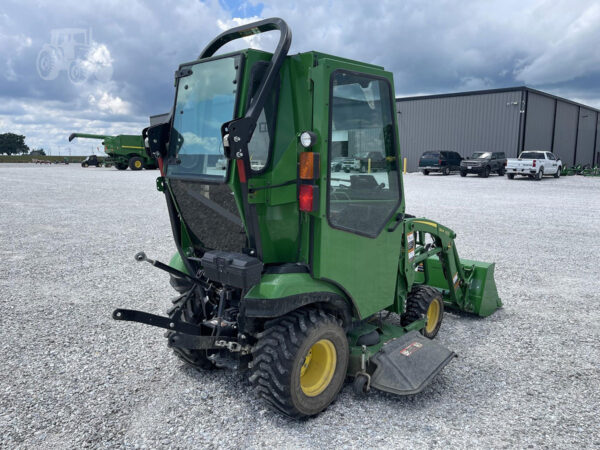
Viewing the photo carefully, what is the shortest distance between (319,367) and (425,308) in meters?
1.51

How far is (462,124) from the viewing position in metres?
37.4

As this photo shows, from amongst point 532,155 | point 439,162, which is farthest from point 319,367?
point 439,162

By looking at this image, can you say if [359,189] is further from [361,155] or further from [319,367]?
[319,367]

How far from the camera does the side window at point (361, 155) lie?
3301mm

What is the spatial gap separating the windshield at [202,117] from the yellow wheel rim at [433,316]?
2704mm

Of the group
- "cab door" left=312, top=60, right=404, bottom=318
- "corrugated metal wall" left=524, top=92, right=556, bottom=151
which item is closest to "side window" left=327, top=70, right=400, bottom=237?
"cab door" left=312, top=60, right=404, bottom=318

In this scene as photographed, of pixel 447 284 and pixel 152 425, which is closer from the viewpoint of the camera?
pixel 152 425

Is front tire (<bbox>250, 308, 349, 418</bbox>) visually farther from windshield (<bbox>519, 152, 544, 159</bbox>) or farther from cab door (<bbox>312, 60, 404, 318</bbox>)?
windshield (<bbox>519, 152, 544, 159</bbox>)

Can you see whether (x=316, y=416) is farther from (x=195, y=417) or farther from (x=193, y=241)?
(x=193, y=241)

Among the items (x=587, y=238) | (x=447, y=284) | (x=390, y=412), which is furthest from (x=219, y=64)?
(x=587, y=238)

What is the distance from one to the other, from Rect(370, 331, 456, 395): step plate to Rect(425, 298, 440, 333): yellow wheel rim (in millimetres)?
827

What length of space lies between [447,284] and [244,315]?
314 cm

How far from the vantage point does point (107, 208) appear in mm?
14375

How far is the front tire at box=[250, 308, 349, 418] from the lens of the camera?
3033 millimetres
